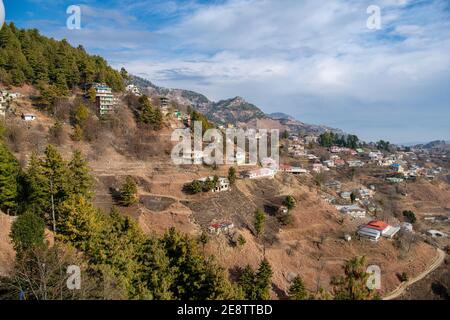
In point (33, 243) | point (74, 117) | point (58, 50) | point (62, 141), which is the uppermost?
point (58, 50)

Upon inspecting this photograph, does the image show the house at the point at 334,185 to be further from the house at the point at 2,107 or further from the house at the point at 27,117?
the house at the point at 2,107

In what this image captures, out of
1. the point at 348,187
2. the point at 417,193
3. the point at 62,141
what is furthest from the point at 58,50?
the point at 417,193

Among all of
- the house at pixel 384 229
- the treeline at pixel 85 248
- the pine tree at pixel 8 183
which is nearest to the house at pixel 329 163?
the house at pixel 384 229

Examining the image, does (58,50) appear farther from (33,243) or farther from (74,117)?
(33,243)

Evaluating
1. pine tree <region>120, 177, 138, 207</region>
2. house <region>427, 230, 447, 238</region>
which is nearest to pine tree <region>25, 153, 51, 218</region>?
pine tree <region>120, 177, 138, 207</region>

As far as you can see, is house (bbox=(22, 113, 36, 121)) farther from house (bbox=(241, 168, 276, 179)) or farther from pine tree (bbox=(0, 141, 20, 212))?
house (bbox=(241, 168, 276, 179))
